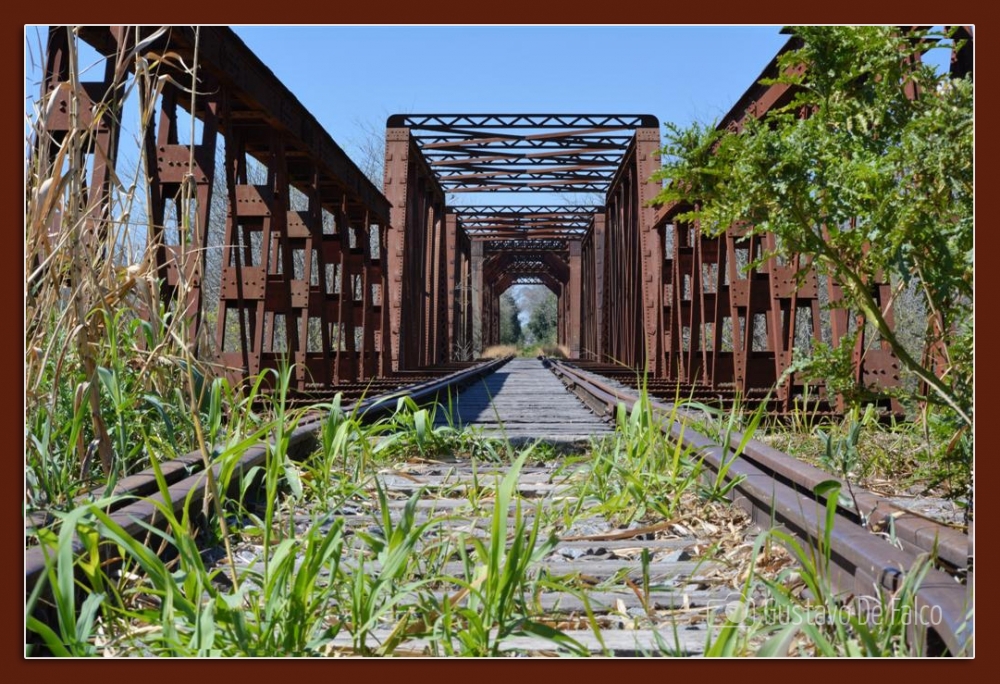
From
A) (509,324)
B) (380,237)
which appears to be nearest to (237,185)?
(380,237)

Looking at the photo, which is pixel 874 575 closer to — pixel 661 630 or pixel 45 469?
pixel 661 630

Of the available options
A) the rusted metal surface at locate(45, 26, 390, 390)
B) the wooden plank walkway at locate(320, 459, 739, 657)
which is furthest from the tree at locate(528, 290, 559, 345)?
the wooden plank walkway at locate(320, 459, 739, 657)

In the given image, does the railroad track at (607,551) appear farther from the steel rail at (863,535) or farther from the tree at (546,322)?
the tree at (546,322)

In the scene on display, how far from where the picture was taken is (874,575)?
190 centimetres

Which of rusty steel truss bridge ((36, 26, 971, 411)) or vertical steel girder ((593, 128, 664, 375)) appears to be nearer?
rusty steel truss bridge ((36, 26, 971, 411))

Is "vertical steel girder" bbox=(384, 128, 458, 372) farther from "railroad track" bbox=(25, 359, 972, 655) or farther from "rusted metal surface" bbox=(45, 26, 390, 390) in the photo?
"railroad track" bbox=(25, 359, 972, 655)

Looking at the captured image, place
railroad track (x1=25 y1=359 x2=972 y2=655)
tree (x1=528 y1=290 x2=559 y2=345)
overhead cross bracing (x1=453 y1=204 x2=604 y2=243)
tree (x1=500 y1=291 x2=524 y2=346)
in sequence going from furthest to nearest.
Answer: tree (x1=528 y1=290 x2=559 y2=345), tree (x1=500 y1=291 x2=524 y2=346), overhead cross bracing (x1=453 y1=204 x2=604 y2=243), railroad track (x1=25 y1=359 x2=972 y2=655)

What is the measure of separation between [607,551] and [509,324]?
7027 centimetres

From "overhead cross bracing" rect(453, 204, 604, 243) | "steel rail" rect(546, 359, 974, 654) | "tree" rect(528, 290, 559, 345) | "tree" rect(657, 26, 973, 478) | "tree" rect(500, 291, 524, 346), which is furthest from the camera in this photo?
"tree" rect(528, 290, 559, 345)

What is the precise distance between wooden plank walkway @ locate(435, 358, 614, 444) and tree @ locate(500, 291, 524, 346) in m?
55.6

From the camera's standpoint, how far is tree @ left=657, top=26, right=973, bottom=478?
221 cm

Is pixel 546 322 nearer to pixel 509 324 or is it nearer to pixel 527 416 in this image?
pixel 509 324

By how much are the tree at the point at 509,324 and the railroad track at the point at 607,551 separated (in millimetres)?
62474

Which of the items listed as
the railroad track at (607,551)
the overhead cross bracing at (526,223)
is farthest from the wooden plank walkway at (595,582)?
the overhead cross bracing at (526,223)
